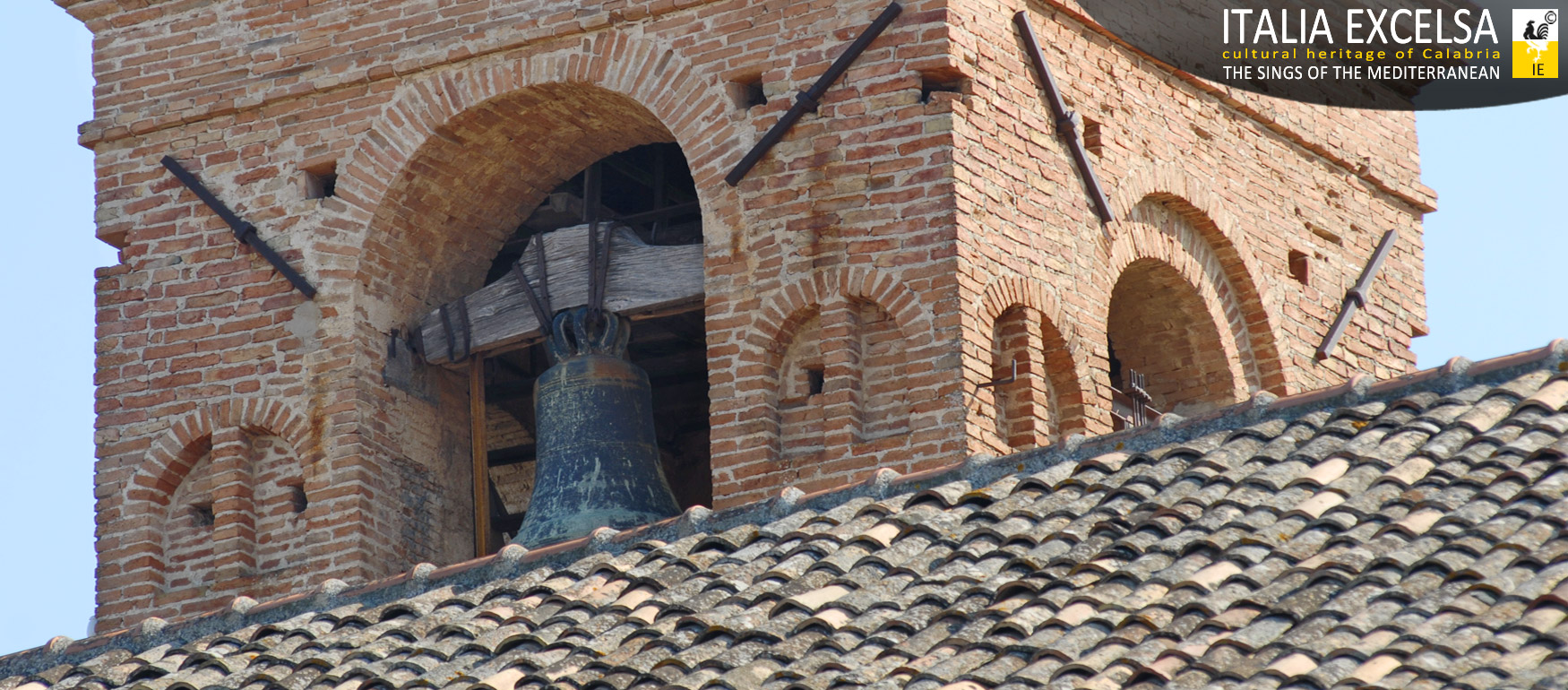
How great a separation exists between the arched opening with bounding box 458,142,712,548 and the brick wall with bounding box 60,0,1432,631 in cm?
20

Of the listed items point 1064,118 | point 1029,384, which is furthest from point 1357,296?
point 1029,384

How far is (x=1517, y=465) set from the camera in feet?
26.9

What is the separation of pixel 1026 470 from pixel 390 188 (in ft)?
17.3

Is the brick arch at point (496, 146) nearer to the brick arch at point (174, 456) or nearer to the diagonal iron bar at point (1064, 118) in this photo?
the brick arch at point (174, 456)

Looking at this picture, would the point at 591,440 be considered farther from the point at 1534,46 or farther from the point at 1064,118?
the point at 1534,46

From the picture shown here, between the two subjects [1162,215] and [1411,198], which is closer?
[1162,215]

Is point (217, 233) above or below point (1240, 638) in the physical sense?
above

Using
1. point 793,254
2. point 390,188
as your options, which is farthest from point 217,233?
point 793,254

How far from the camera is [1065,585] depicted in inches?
313

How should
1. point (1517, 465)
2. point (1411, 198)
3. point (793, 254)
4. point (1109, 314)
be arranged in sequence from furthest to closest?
point (1411, 198) → point (1109, 314) → point (793, 254) → point (1517, 465)

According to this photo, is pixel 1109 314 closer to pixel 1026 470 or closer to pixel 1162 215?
pixel 1162 215

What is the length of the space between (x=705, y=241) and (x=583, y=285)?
23.2 inches

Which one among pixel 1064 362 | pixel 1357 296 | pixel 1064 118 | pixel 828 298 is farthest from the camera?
pixel 1357 296

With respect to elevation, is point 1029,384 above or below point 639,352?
below
